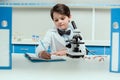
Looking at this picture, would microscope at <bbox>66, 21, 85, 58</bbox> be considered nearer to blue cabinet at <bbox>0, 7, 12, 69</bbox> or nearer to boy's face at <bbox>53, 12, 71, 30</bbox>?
blue cabinet at <bbox>0, 7, 12, 69</bbox>

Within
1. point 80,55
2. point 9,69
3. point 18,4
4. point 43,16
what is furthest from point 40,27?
point 9,69

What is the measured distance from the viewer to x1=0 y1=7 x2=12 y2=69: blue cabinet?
0.95 meters

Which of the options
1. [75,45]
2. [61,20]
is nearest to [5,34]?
[75,45]

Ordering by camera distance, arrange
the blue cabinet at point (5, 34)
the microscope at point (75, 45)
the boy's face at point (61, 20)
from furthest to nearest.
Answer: the boy's face at point (61, 20)
the microscope at point (75, 45)
the blue cabinet at point (5, 34)

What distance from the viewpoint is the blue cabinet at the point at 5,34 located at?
0.95 metres

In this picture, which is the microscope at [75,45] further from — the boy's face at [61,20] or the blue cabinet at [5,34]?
the boy's face at [61,20]

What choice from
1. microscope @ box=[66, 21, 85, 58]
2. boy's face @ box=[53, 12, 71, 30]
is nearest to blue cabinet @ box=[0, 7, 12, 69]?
microscope @ box=[66, 21, 85, 58]

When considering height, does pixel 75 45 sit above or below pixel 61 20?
below

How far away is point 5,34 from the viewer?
3.14 ft

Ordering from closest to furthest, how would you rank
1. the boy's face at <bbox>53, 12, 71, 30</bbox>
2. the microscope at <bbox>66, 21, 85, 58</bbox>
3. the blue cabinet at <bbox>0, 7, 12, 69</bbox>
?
the blue cabinet at <bbox>0, 7, 12, 69</bbox>
the microscope at <bbox>66, 21, 85, 58</bbox>
the boy's face at <bbox>53, 12, 71, 30</bbox>

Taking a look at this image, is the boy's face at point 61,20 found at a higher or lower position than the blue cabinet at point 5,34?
higher

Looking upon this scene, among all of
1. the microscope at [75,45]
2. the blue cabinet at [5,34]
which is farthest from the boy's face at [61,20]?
the blue cabinet at [5,34]

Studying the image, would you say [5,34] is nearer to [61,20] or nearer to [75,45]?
[75,45]

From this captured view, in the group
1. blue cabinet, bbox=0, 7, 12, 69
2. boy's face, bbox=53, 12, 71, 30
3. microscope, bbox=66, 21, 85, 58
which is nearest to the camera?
blue cabinet, bbox=0, 7, 12, 69
